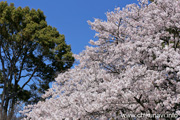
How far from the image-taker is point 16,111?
12688 millimetres

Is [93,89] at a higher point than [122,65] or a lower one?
lower

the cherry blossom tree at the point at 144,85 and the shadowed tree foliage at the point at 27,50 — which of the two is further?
the shadowed tree foliage at the point at 27,50

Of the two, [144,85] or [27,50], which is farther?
[27,50]

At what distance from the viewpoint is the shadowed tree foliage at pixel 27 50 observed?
15433mm

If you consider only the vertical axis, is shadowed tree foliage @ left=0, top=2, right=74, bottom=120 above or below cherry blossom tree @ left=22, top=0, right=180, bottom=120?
above

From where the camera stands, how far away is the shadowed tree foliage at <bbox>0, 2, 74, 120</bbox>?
50.6ft

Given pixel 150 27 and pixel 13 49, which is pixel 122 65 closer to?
pixel 150 27

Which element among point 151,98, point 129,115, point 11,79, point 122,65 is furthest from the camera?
point 11,79

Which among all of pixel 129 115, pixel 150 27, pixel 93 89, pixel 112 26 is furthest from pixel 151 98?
pixel 112 26

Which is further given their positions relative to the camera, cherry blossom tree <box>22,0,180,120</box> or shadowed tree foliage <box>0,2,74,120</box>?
shadowed tree foliage <box>0,2,74,120</box>

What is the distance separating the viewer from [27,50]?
53.7ft

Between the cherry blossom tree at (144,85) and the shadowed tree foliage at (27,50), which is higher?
the shadowed tree foliage at (27,50)

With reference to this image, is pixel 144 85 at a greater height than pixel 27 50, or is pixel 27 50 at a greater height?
pixel 27 50

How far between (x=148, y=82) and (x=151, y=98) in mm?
458
